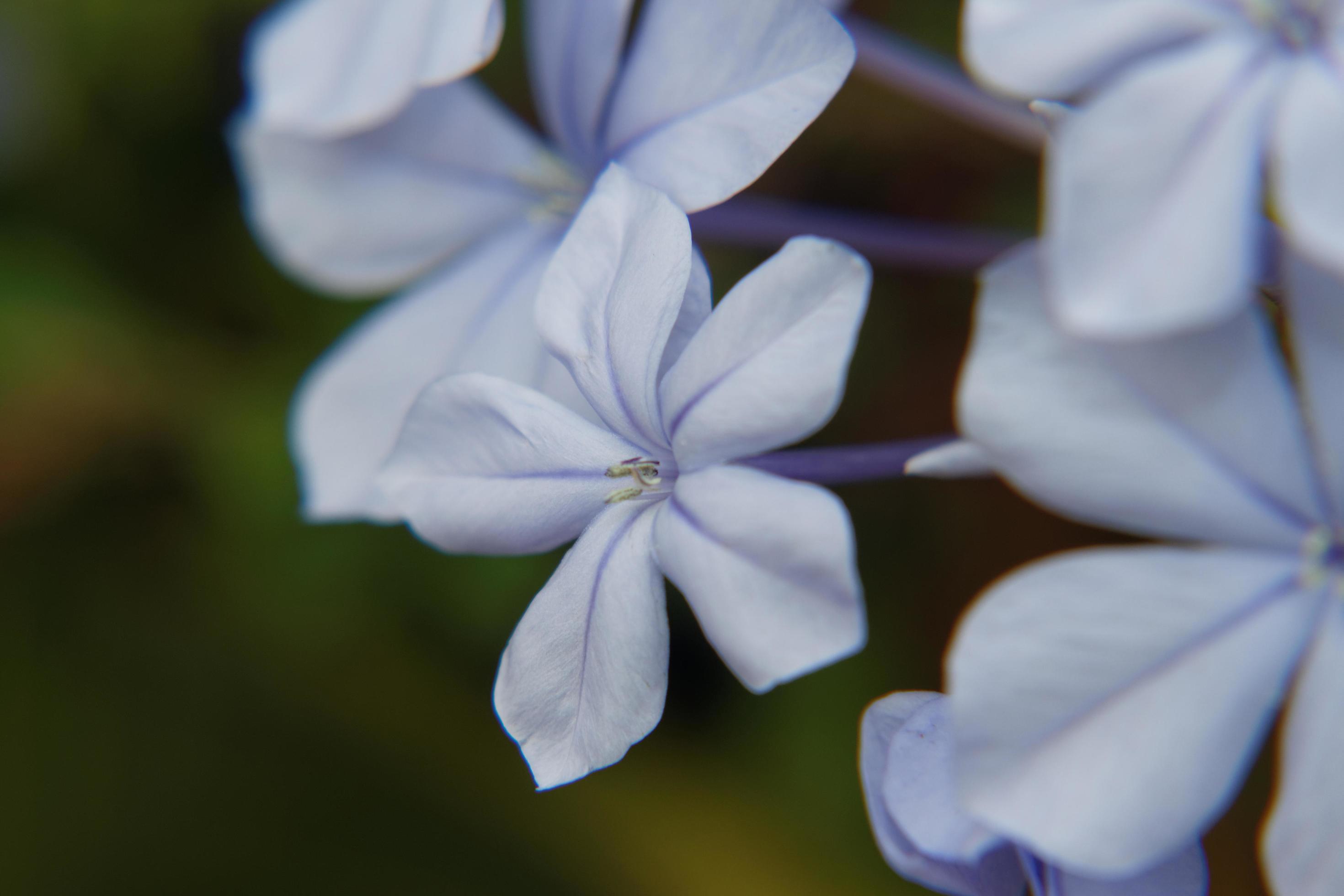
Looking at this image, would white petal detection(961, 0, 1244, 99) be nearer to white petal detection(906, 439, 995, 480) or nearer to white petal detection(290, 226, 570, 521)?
white petal detection(906, 439, 995, 480)

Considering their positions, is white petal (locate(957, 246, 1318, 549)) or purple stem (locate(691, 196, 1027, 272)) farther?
purple stem (locate(691, 196, 1027, 272))

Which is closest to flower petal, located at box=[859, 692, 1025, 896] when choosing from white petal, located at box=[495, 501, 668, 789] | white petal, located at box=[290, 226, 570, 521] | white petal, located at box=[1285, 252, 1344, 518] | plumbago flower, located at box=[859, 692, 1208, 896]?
plumbago flower, located at box=[859, 692, 1208, 896]

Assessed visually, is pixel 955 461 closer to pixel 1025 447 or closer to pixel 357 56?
pixel 1025 447

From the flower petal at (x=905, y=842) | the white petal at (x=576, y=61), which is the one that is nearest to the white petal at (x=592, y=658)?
the flower petal at (x=905, y=842)

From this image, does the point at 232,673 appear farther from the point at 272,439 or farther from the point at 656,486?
the point at 656,486

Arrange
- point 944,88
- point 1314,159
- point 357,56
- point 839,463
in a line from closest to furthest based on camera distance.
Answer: point 1314,159
point 839,463
point 357,56
point 944,88

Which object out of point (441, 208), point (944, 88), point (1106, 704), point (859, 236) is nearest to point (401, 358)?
point (441, 208)
